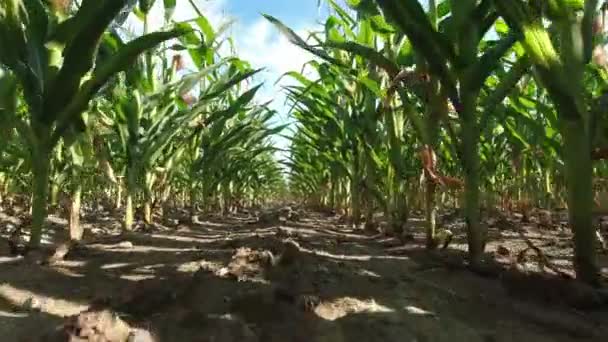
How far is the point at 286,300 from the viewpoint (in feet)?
4.57

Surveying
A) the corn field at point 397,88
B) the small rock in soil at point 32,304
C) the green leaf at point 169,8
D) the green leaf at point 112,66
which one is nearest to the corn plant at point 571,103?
the corn field at point 397,88

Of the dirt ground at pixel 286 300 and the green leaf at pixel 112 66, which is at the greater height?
the green leaf at pixel 112 66

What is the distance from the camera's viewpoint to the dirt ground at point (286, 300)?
1198 millimetres

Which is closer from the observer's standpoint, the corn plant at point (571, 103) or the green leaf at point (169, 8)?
the corn plant at point (571, 103)

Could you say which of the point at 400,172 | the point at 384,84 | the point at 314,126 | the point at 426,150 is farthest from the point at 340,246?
the point at 314,126

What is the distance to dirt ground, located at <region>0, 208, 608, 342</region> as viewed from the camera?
1.20 metres

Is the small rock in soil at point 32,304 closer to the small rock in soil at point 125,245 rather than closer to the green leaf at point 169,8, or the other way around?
the small rock in soil at point 125,245

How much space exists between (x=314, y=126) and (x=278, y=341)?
4.40m

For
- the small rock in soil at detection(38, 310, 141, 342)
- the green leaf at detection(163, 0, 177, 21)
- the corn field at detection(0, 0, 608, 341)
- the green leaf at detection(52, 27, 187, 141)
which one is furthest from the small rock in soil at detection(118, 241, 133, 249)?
the green leaf at detection(163, 0, 177, 21)

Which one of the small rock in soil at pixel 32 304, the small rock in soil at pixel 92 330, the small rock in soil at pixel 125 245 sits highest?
the small rock in soil at pixel 125 245

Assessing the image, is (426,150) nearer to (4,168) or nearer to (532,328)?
(532,328)

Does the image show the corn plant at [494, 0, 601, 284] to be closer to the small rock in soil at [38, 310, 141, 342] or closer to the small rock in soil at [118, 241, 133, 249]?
the small rock in soil at [38, 310, 141, 342]

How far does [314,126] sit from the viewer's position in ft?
17.9

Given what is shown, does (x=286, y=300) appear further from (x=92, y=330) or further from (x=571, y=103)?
(x=571, y=103)
